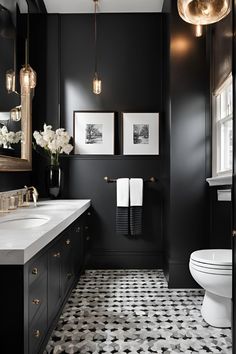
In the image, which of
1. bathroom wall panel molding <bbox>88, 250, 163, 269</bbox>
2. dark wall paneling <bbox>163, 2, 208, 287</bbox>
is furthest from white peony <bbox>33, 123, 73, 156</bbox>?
bathroom wall panel molding <bbox>88, 250, 163, 269</bbox>

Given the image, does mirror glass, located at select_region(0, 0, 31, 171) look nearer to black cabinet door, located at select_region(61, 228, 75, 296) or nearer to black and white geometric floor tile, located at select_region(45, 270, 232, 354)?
black cabinet door, located at select_region(61, 228, 75, 296)

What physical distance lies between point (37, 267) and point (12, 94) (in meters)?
1.85

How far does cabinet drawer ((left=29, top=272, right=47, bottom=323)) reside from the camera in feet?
4.95

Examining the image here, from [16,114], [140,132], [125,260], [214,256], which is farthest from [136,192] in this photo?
[16,114]

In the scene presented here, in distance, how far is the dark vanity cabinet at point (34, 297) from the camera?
1365mm

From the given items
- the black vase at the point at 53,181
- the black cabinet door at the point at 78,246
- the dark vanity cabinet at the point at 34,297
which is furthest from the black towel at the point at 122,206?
the dark vanity cabinet at the point at 34,297

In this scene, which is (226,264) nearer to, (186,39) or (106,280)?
(106,280)

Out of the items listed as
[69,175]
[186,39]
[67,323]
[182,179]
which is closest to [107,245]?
[69,175]

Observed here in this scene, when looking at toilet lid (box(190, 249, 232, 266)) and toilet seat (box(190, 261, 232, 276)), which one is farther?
toilet lid (box(190, 249, 232, 266))

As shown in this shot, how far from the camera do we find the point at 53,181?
361 centimetres

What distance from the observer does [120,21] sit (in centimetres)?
386

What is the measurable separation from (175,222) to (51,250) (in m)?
1.58

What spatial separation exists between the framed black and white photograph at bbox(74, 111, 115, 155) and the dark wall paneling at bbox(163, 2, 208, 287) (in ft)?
2.85

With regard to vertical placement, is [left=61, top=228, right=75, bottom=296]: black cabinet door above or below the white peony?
below
